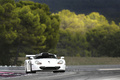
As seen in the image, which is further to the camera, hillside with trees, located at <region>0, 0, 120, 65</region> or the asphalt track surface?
hillside with trees, located at <region>0, 0, 120, 65</region>

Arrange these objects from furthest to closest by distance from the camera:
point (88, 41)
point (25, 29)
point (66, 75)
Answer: point (88, 41)
point (25, 29)
point (66, 75)

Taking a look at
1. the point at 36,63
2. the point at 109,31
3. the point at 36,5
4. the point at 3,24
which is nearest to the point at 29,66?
the point at 36,63

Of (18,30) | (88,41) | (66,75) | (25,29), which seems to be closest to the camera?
(66,75)

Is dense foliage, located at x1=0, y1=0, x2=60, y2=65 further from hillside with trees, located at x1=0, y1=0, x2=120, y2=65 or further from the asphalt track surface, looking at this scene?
the asphalt track surface

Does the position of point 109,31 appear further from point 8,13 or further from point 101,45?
point 8,13

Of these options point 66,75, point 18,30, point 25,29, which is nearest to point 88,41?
point 25,29

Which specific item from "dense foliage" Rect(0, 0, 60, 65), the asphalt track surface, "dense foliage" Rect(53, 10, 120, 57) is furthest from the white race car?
"dense foliage" Rect(53, 10, 120, 57)

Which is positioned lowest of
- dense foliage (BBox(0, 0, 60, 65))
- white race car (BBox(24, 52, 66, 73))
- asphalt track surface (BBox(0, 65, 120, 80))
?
asphalt track surface (BBox(0, 65, 120, 80))

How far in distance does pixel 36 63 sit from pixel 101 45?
71.0m

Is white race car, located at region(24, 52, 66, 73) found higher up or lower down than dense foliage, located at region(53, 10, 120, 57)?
lower down

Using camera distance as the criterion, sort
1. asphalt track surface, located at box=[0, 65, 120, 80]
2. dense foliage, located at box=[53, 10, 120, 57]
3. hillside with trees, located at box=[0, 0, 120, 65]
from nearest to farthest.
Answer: asphalt track surface, located at box=[0, 65, 120, 80] → hillside with trees, located at box=[0, 0, 120, 65] → dense foliage, located at box=[53, 10, 120, 57]

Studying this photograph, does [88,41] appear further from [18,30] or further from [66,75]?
[66,75]

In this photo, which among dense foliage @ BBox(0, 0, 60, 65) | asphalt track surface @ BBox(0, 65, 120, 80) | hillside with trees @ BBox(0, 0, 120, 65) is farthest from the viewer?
hillside with trees @ BBox(0, 0, 120, 65)

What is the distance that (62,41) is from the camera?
289ft
